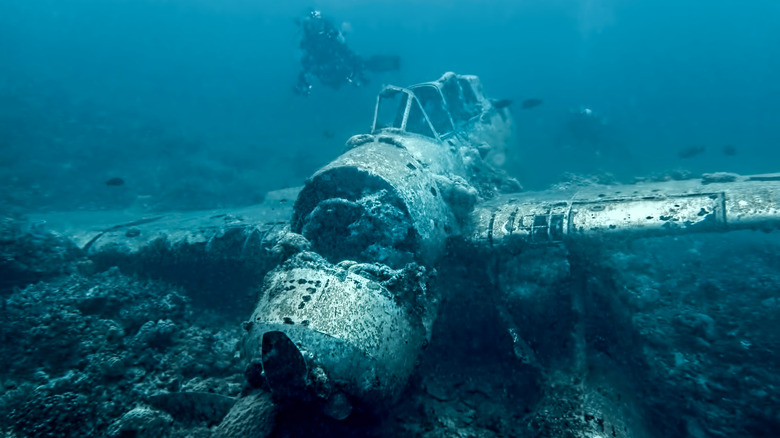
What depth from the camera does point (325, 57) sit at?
19875mm

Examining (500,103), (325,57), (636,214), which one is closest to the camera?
(636,214)

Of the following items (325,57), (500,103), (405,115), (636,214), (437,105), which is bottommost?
(636,214)

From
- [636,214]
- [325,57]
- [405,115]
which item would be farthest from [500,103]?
[325,57]

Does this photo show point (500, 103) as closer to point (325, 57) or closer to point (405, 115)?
point (405, 115)

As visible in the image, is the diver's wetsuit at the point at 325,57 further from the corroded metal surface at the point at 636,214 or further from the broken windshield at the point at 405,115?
the corroded metal surface at the point at 636,214

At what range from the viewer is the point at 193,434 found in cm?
297

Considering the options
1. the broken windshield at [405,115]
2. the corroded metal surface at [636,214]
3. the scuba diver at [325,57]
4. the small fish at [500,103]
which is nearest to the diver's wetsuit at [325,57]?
the scuba diver at [325,57]

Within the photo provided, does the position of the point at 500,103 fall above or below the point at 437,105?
above

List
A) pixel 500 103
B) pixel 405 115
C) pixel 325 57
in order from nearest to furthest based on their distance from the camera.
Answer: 1. pixel 405 115
2. pixel 500 103
3. pixel 325 57

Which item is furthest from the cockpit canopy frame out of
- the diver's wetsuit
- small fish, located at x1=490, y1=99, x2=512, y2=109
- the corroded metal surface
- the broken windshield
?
the diver's wetsuit

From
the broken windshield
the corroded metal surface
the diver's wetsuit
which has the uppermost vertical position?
the diver's wetsuit

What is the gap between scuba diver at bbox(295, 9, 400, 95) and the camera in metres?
19.0

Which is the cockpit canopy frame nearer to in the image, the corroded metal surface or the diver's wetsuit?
the corroded metal surface

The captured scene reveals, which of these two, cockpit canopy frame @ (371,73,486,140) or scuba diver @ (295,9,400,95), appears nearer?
cockpit canopy frame @ (371,73,486,140)
